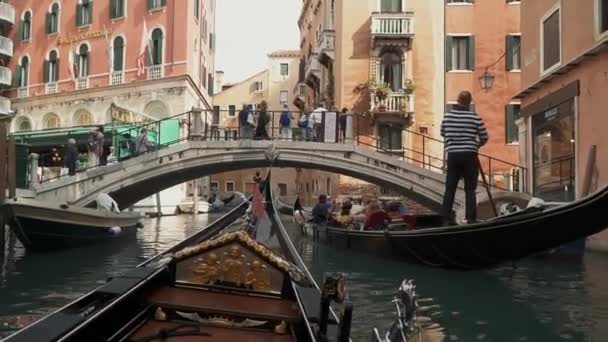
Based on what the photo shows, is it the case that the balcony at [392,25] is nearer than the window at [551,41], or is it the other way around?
the window at [551,41]

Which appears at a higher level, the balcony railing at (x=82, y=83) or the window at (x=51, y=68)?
the window at (x=51, y=68)

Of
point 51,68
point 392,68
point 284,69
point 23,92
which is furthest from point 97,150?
point 284,69

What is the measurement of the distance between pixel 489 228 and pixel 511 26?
28.9ft

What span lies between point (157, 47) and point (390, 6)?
5503mm

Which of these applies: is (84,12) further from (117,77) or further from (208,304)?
(208,304)

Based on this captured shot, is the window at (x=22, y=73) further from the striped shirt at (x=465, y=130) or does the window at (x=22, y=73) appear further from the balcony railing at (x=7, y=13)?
the striped shirt at (x=465, y=130)

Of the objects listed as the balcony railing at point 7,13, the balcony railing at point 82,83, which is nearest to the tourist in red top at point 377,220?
the balcony railing at point 82,83

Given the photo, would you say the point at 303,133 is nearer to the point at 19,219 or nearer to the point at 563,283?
the point at 19,219

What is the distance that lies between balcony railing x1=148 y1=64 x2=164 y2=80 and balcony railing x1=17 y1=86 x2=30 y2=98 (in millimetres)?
3967

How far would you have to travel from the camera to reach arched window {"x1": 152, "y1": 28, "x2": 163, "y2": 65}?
14.5 meters

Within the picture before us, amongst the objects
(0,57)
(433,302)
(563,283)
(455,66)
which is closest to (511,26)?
(455,66)

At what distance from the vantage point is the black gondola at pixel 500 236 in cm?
338

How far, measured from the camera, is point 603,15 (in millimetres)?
5891

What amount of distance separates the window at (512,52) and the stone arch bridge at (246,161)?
4085mm
